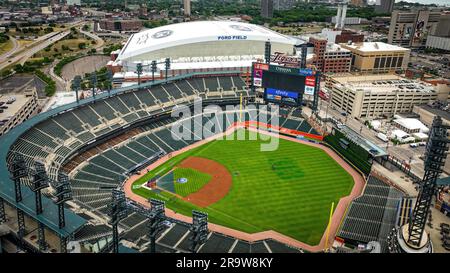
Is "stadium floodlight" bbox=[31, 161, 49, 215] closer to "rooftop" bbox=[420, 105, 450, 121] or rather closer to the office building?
the office building

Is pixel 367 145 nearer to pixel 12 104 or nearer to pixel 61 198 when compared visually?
pixel 61 198

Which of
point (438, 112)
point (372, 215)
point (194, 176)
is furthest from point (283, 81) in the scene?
point (372, 215)

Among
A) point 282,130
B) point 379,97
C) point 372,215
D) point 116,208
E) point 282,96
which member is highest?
point 116,208

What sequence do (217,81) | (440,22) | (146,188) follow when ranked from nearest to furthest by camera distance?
(146,188), (217,81), (440,22)

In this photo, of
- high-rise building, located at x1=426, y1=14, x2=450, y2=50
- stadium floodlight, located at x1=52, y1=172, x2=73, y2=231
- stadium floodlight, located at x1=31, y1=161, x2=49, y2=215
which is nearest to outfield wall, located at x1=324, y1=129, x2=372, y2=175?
stadium floodlight, located at x1=52, y1=172, x2=73, y2=231

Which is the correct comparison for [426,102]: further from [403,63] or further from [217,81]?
[217,81]

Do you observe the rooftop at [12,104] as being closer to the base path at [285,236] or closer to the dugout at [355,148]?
the base path at [285,236]
